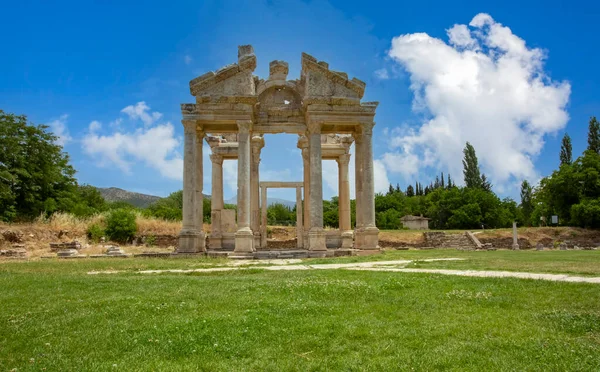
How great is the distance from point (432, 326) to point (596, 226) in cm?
5786

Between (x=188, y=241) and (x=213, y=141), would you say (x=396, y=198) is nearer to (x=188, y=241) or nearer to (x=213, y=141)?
(x=213, y=141)

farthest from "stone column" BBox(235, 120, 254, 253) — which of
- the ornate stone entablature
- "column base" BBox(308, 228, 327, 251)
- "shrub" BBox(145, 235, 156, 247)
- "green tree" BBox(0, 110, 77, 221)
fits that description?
"green tree" BBox(0, 110, 77, 221)

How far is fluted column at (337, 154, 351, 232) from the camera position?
30.1 meters

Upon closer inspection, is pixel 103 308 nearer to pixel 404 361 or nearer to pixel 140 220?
pixel 404 361

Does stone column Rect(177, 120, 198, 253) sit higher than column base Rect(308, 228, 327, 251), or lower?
higher

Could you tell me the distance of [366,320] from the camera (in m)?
7.29

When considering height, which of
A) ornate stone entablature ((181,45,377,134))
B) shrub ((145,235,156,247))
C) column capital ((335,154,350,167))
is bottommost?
shrub ((145,235,156,247))

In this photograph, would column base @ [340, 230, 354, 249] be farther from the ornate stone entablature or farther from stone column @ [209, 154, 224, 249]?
stone column @ [209, 154, 224, 249]

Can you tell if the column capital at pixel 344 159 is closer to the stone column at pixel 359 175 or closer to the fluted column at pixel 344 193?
the fluted column at pixel 344 193

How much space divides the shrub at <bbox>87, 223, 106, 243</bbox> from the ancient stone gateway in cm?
1883

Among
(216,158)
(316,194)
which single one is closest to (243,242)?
(316,194)

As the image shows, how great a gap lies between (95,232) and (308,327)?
3823 cm

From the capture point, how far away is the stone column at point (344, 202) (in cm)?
2899

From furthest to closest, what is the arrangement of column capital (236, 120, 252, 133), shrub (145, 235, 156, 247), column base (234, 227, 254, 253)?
shrub (145, 235, 156, 247), column capital (236, 120, 252, 133), column base (234, 227, 254, 253)
